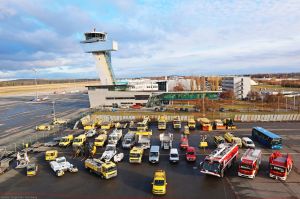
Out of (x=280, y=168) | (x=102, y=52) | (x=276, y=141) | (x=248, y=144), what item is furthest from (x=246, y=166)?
(x=102, y=52)

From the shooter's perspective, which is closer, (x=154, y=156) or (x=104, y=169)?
(x=104, y=169)

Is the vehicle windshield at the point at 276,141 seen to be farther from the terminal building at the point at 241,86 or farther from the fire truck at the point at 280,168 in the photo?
the terminal building at the point at 241,86

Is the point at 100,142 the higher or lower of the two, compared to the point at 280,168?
lower

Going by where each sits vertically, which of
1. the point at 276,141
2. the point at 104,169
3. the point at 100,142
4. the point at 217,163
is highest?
the point at 217,163

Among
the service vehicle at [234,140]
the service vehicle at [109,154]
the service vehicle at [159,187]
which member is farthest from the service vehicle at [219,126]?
the service vehicle at [159,187]

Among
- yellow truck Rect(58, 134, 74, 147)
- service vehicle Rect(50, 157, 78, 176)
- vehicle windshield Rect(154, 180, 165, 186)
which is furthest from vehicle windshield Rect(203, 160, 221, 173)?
yellow truck Rect(58, 134, 74, 147)

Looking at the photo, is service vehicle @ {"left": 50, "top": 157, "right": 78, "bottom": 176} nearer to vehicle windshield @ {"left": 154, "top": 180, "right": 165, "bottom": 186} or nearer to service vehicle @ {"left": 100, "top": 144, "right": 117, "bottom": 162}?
service vehicle @ {"left": 100, "top": 144, "right": 117, "bottom": 162}

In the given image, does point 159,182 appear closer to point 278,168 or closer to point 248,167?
point 248,167

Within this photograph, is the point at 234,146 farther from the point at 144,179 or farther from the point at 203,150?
the point at 144,179
